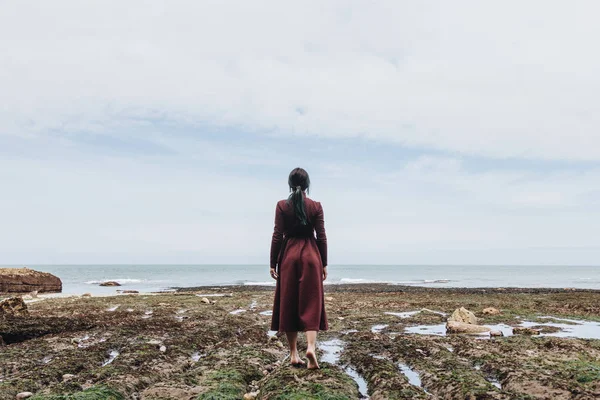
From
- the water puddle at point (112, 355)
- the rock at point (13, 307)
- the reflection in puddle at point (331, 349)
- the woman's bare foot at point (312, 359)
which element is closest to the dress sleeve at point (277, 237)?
the woman's bare foot at point (312, 359)

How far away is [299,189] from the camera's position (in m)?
6.94

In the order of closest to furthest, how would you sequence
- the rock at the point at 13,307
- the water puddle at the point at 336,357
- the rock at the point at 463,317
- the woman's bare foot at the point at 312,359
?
the woman's bare foot at the point at 312,359, the water puddle at the point at 336,357, the rock at the point at 13,307, the rock at the point at 463,317

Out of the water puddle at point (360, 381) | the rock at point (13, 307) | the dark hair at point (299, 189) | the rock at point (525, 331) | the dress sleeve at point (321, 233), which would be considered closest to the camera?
the water puddle at point (360, 381)

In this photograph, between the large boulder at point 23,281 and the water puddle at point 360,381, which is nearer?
the water puddle at point 360,381

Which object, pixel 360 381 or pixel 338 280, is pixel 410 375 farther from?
pixel 338 280

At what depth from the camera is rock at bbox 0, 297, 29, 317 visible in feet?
46.9

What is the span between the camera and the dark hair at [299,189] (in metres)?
6.82

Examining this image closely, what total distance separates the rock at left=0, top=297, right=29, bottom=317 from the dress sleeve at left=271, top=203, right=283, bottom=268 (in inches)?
459

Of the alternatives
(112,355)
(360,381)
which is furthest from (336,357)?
(112,355)

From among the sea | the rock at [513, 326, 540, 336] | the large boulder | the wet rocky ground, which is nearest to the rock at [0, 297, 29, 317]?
the wet rocky ground

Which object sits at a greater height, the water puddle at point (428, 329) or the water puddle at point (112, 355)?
the water puddle at point (112, 355)

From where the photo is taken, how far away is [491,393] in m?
5.77

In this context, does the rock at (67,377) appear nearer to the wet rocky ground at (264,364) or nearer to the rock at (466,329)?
the wet rocky ground at (264,364)

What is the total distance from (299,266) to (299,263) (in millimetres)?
48
